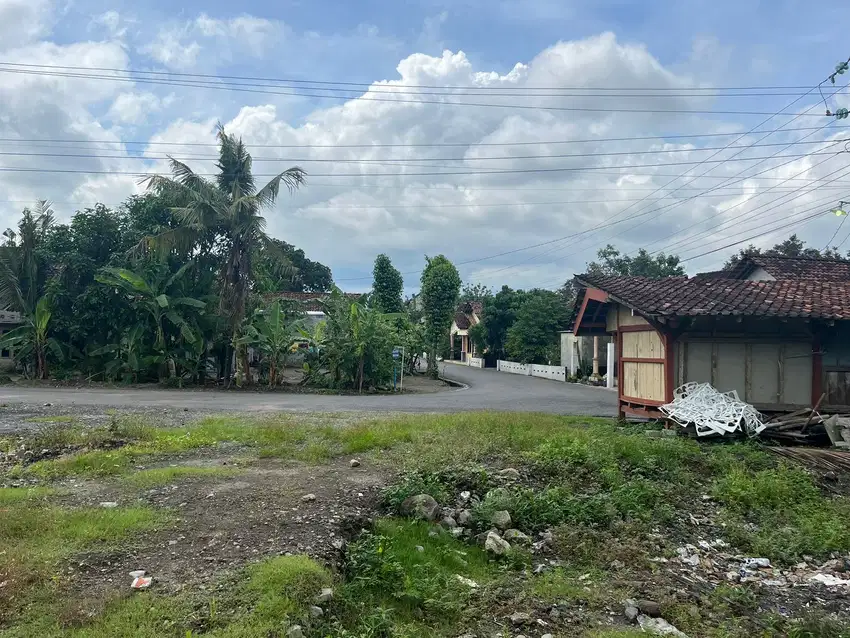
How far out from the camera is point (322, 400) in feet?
61.7

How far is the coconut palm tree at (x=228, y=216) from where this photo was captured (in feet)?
69.4

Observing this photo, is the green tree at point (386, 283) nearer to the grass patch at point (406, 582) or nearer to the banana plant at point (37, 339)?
the banana plant at point (37, 339)

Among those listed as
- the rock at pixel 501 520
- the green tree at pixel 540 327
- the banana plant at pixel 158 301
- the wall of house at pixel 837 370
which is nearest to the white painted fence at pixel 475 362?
the green tree at pixel 540 327

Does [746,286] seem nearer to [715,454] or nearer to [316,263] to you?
[715,454]

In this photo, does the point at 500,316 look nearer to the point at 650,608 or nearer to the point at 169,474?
the point at 169,474

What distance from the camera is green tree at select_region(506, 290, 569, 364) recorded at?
34688mm

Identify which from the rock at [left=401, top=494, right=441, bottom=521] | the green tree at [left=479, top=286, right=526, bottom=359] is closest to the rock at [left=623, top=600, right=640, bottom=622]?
the rock at [left=401, top=494, right=441, bottom=521]

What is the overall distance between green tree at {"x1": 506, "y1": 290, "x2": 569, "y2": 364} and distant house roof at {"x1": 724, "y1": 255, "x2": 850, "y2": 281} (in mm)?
16095

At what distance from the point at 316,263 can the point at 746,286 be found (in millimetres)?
46172

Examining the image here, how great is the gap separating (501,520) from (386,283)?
1104 inches

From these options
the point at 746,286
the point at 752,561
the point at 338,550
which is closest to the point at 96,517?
the point at 338,550

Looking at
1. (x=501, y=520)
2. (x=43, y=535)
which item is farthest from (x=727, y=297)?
(x=43, y=535)

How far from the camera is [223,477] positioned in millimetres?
7398

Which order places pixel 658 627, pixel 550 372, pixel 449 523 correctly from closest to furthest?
pixel 658 627 < pixel 449 523 < pixel 550 372
